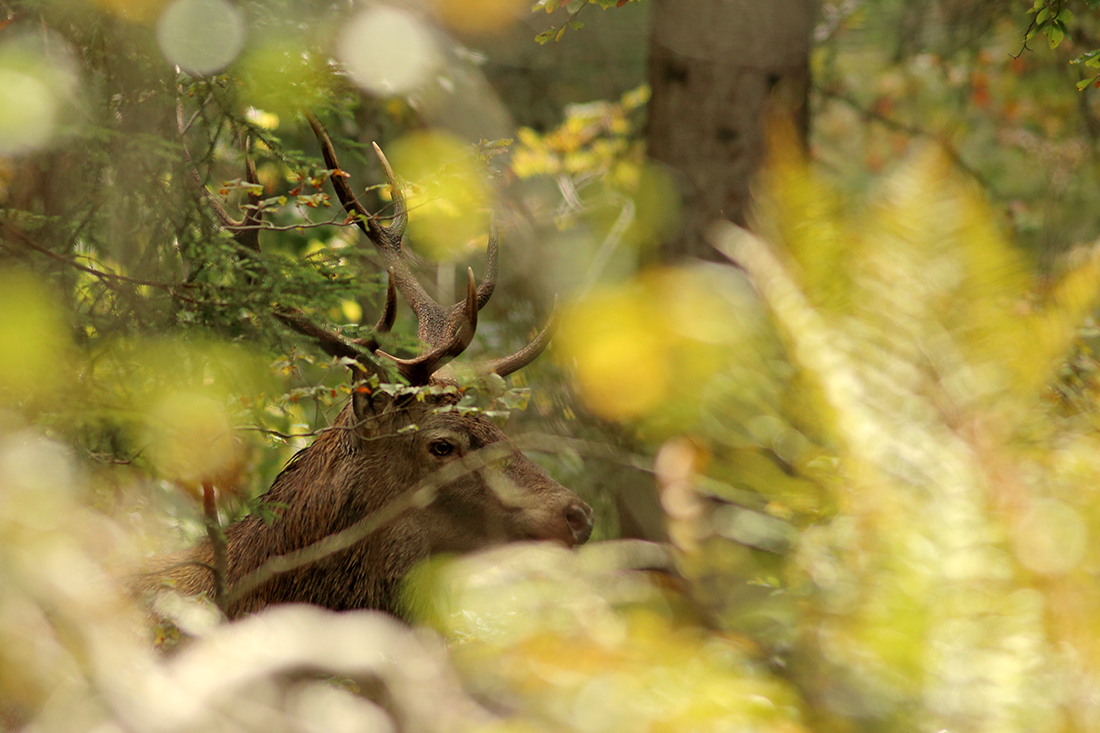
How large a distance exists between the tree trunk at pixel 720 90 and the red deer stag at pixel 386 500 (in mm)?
1974

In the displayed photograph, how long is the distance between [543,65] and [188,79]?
17.4 feet

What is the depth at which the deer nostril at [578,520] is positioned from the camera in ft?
11.3

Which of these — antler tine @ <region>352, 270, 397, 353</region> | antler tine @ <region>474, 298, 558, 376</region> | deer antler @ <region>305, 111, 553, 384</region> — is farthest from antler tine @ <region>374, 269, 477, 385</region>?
antler tine @ <region>474, 298, 558, 376</region>

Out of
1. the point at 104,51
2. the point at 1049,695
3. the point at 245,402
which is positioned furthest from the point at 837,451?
the point at 104,51

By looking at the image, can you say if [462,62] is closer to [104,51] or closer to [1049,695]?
[104,51]

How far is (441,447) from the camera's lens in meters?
3.50

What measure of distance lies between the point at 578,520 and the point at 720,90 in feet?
9.31

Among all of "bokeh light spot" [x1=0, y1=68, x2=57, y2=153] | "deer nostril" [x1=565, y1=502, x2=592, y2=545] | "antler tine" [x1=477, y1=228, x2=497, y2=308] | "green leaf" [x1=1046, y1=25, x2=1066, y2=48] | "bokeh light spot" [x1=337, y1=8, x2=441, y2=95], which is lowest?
"bokeh light spot" [x1=0, y1=68, x2=57, y2=153]

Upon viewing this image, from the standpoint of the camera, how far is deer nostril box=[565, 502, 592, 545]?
3.44m

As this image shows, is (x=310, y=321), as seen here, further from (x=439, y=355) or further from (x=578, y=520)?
(x=578, y=520)

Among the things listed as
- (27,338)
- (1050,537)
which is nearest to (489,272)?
(27,338)

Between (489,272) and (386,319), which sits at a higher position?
(489,272)

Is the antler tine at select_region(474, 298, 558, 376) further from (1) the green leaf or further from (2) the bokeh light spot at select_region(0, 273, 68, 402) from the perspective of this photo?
(1) the green leaf

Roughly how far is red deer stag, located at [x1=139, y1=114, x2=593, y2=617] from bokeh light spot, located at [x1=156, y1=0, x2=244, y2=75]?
55 cm
